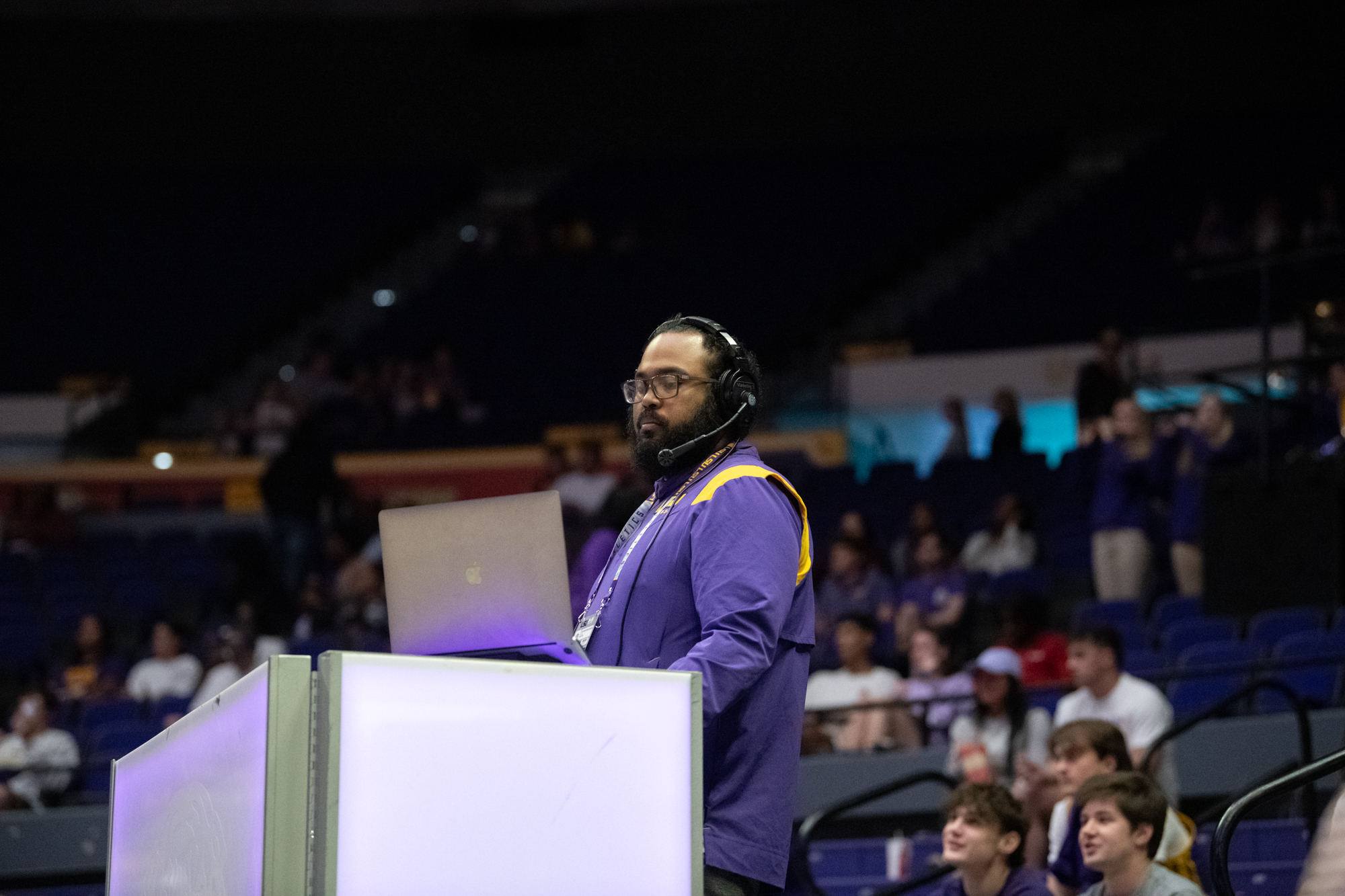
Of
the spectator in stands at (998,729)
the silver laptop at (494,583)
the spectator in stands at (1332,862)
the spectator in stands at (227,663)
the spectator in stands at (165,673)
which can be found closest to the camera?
the spectator in stands at (1332,862)

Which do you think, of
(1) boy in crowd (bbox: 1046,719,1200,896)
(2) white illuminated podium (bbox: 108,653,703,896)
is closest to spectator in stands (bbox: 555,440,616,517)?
(1) boy in crowd (bbox: 1046,719,1200,896)

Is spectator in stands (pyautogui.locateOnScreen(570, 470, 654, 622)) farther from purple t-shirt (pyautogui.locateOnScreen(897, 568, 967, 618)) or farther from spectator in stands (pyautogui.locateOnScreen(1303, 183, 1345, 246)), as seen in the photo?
spectator in stands (pyautogui.locateOnScreen(1303, 183, 1345, 246))

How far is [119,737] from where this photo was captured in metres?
8.49

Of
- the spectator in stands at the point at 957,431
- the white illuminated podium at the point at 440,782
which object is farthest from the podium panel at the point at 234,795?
the spectator in stands at the point at 957,431

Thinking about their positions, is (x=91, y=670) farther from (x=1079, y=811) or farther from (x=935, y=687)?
(x=1079, y=811)

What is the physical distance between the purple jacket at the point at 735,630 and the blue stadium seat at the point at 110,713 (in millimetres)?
6951

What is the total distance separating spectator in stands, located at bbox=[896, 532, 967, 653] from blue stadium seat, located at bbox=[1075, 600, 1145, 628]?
64 centimetres

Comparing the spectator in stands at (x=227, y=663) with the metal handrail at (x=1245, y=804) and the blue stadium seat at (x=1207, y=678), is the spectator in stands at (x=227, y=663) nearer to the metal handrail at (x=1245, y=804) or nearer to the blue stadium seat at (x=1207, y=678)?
the blue stadium seat at (x=1207, y=678)

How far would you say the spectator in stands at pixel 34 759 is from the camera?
8.08 metres

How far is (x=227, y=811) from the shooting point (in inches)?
84.7

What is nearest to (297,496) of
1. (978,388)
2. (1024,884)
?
(978,388)

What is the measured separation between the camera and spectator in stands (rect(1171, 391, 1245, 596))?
28.1 ft

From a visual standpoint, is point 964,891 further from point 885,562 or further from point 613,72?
point 613,72

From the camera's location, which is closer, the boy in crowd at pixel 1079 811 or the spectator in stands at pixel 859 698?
the boy in crowd at pixel 1079 811
